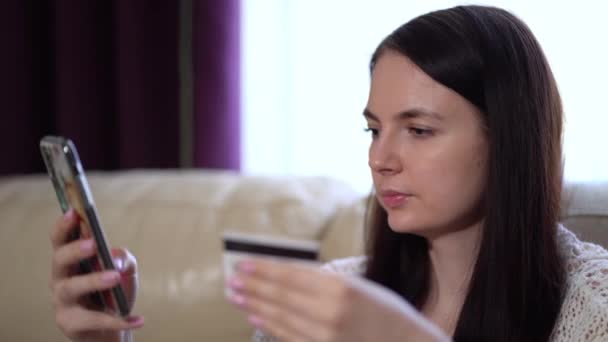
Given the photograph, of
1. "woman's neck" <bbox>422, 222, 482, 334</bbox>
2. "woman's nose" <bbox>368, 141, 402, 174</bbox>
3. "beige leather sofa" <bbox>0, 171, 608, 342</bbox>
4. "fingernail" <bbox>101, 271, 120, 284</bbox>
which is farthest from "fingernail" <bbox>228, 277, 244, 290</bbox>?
"beige leather sofa" <bbox>0, 171, 608, 342</bbox>

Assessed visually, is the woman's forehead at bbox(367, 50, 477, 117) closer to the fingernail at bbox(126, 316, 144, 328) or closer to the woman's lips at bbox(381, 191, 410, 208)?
the woman's lips at bbox(381, 191, 410, 208)

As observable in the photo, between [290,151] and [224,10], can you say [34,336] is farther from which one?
[224,10]

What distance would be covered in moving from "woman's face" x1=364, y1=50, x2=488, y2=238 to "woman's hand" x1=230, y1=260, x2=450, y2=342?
0.32 metres

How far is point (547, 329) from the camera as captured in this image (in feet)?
3.46

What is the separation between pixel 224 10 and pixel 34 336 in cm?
106

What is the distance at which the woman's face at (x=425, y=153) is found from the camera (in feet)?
3.33

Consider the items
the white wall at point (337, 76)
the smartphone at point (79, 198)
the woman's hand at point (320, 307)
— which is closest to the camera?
the woman's hand at point (320, 307)

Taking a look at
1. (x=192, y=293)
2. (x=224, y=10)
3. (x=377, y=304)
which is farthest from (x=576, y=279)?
(x=224, y=10)

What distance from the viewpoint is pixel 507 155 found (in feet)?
3.41

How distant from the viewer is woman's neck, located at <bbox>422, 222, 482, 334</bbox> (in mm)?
1133

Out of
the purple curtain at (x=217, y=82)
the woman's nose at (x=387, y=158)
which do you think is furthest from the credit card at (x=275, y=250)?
the purple curtain at (x=217, y=82)

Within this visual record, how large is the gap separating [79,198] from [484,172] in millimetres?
567

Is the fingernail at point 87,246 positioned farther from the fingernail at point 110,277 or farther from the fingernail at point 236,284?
the fingernail at point 236,284

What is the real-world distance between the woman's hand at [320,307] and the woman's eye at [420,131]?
0.36m
